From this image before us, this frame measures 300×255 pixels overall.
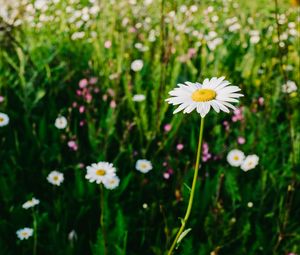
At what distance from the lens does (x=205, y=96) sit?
761mm

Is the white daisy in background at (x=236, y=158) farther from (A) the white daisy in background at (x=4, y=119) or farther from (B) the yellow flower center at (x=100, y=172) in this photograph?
(A) the white daisy in background at (x=4, y=119)

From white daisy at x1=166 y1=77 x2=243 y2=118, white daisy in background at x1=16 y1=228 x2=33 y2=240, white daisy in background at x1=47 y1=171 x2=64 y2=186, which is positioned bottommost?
white daisy in background at x1=16 y1=228 x2=33 y2=240

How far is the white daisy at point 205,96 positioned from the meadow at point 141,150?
32cm

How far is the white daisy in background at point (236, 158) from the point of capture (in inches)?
60.7

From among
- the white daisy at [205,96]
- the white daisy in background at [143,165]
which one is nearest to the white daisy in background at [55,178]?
the white daisy in background at [143,165]

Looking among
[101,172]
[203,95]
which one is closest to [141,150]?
[101,172]

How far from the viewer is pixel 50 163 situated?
1.68 metres

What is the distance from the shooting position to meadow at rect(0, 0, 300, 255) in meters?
1.37

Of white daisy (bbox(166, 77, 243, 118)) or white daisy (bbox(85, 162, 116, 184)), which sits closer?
white daisy (bbox(166, 77, 243, 118))

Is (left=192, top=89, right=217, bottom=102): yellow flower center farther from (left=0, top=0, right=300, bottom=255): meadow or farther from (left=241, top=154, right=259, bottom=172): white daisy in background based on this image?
(left=241, top=154, right=259, bottom=172): white daisy in background

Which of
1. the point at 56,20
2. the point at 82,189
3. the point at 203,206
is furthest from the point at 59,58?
the point at 203,206

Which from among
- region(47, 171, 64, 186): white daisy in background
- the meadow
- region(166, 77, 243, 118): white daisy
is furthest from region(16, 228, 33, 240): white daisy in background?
region(166, 77, 243, 118): white daisy

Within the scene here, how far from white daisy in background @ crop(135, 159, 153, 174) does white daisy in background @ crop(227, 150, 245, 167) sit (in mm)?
295

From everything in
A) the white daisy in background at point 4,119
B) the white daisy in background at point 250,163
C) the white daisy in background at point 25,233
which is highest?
the white daisy in background at point 4,119
